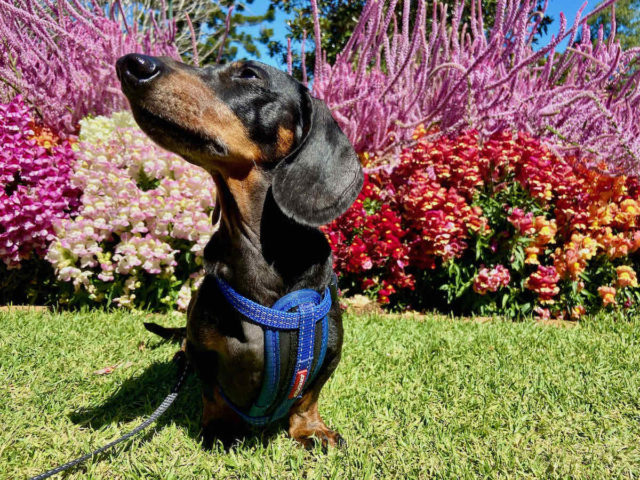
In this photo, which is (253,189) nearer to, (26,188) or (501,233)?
(501,233)

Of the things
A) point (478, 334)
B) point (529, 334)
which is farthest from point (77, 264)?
point (529, 334)

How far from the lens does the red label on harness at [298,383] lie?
161 centimetres

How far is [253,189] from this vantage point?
170 centimetres

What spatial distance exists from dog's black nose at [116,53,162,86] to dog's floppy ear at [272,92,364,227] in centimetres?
55

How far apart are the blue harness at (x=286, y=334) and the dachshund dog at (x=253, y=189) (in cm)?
5

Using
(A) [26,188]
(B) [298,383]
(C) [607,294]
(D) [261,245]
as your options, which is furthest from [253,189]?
(C) [607,294]

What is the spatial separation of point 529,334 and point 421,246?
1.10 meters

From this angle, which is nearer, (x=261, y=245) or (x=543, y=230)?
(x=261, y=245)

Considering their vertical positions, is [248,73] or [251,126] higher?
[248,73]

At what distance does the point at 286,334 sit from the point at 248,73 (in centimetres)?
109

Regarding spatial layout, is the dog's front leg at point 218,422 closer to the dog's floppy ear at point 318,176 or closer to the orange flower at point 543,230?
the dog's floppy ear at point 318,176

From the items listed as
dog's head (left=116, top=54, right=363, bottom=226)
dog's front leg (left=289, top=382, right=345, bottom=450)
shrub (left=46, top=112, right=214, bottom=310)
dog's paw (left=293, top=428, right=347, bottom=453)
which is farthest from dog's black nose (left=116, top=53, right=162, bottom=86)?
shrub (left=46, top=112, right=214, bottom=310)

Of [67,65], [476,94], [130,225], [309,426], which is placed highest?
[67,65]

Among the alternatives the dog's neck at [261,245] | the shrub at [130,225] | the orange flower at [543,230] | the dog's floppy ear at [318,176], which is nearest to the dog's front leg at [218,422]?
the dog's neck at [261,245]
